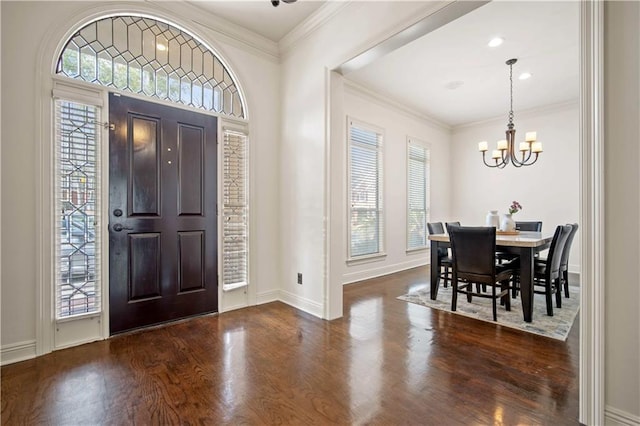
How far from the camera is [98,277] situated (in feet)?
8.41

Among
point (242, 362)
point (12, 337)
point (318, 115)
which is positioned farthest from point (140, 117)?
point (242, 362)

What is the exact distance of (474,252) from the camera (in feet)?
10.1

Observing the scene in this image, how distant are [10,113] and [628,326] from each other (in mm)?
4121

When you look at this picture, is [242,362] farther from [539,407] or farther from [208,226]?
[539,407]

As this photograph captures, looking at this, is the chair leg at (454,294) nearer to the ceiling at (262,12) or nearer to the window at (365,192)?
the window at (365,192)

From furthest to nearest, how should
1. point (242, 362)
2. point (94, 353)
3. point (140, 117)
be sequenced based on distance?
point (140, 117) < point (94, 353) < point (242, 362)

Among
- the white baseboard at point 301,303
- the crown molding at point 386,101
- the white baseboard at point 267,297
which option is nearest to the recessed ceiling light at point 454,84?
the crown molding at point 386,101

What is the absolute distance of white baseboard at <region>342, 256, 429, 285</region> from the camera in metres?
4.67

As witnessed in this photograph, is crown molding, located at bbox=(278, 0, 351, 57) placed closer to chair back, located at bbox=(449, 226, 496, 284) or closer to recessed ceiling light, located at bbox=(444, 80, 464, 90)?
recessed ceiling light, located at bbox=(444, 80, 464, 90)

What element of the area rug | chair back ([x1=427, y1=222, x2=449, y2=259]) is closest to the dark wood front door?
the area rug

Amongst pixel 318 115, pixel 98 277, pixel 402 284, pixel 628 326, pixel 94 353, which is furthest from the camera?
pixel 402 284

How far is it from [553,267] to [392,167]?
2.93 metres

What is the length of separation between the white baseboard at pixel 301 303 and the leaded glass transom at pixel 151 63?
7.42 ft

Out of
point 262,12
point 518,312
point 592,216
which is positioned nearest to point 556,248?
point 518,312
